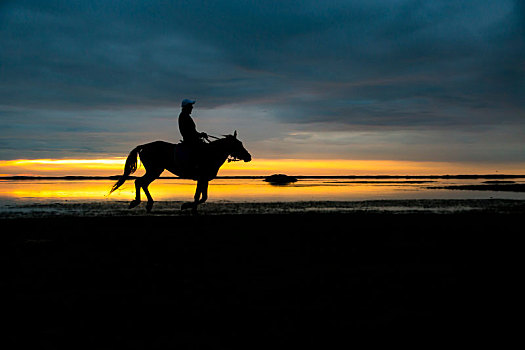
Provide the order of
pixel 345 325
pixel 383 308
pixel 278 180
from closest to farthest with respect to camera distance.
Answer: pixel 345 325
pixel 383 308
pixel 278 180

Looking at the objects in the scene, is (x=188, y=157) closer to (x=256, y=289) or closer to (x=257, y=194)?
(x=256, y=289)

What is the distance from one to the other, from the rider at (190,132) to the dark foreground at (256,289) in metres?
5.83

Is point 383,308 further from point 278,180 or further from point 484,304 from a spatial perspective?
point 278,180

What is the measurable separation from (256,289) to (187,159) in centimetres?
1142

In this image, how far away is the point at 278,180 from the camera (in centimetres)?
7931

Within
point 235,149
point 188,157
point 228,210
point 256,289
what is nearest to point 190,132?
point 188,157

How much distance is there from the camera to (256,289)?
5891mm

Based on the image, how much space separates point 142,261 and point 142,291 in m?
2.16

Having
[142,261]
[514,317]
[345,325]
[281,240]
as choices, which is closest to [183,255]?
[142,261]

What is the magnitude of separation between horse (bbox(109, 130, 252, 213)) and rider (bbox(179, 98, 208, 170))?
13 centimetres

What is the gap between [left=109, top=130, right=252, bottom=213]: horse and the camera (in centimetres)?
1705

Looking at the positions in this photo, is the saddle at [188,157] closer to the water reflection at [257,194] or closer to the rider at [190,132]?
the rider at [190,132]

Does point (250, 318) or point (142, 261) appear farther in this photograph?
point (142, 261)

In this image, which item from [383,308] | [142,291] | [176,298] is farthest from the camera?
[142,291]
